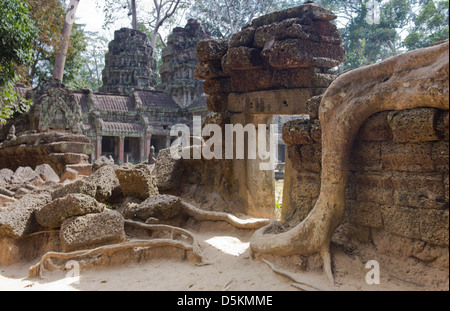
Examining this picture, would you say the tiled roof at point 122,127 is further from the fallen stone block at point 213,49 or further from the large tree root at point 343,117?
the large tree root at point 343,117

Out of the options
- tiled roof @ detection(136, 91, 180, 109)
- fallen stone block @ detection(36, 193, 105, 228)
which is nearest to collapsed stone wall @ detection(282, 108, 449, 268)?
fallen stone block @ detection(36, 193, 105, 228)

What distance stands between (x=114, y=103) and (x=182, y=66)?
16.9 feet

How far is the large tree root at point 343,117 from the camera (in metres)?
3.06

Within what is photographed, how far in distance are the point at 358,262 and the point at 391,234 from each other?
15.2 inches

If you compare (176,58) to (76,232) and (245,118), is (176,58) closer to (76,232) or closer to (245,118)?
(245,118)

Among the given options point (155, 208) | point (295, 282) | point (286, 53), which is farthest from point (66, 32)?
point (295, 282)

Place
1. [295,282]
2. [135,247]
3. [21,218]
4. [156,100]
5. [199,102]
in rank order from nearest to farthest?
1. [295,282]
2. [135,247]
3. [21,218]
4. [199,102]
5. [156,100]

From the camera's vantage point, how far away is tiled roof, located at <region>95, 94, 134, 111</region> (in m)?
23.2

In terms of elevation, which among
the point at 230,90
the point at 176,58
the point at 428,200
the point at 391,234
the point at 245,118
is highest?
the point at 176,58

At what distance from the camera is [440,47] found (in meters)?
2.87

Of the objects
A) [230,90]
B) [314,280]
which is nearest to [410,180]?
[314,280]

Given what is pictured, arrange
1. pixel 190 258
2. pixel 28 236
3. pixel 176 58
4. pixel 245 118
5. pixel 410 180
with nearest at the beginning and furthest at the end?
pixel 410 180
pixel 190 258
pixel 28 236
pixel 245 118
pixel 176 58

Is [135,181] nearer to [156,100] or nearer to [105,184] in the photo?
[105,184]

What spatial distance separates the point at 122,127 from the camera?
2308 centimetres
